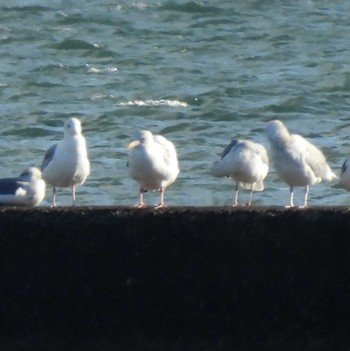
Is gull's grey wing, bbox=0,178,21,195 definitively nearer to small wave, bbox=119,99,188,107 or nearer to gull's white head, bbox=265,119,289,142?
gull's white head, bbox=265,119,289,142

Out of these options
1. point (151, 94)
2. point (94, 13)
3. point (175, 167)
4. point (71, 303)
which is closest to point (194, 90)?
point (151, 94)

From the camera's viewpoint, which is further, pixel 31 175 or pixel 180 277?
pixel 31 175

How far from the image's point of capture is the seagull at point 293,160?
9.16 meters

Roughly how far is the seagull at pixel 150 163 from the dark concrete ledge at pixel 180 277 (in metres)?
1.22

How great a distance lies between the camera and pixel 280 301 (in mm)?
7926

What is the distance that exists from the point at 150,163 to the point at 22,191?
85 cm

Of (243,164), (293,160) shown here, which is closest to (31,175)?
(243,164)

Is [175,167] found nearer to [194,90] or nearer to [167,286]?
[167,286]

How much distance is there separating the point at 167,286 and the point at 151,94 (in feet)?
44.5

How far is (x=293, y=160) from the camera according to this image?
915 cm

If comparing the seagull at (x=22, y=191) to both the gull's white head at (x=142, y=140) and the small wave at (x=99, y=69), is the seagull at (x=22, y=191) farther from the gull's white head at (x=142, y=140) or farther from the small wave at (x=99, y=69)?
the small wave at (x=99, y=69)

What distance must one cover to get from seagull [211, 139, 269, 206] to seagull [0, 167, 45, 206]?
1.18m

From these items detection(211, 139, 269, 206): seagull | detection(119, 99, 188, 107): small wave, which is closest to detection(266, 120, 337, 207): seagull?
detection(211, 139, 269, 206): seagull

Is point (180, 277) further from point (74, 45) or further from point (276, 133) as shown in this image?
point (74, 45)
